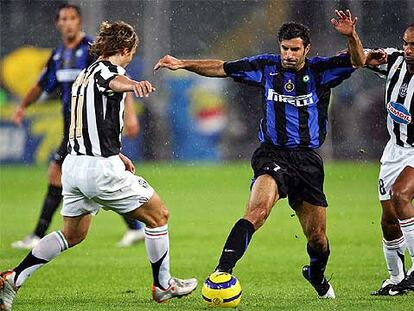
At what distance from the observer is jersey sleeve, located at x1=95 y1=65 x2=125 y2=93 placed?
728cm

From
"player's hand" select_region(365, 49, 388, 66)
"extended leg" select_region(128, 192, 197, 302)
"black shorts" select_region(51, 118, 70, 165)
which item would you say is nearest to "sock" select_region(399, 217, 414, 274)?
"player's hand" select_region(365, 49, 388, 66)

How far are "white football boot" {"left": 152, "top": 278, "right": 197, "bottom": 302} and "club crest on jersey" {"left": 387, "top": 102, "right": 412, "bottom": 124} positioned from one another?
6.48 feet

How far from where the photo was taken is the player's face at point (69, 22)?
11125mm

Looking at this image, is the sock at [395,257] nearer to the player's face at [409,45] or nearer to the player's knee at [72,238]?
the player's face at [409,45]

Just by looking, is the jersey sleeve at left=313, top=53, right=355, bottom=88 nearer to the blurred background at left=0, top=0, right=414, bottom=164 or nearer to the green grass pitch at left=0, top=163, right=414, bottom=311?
the green grass pitch at left=0, top=163, right=414, bottom=311

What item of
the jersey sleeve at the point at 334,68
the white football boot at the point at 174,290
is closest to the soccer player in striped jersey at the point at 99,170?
the white football boot at the point at 174,290

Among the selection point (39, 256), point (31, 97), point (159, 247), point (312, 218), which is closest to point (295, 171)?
→ point (312, 218)

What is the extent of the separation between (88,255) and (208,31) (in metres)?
8.12

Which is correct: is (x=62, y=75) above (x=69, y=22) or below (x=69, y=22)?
below

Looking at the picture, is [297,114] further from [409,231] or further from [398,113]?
[409,231]

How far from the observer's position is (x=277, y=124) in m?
7.88

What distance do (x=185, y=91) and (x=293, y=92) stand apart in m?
13.3

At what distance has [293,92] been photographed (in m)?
7.86

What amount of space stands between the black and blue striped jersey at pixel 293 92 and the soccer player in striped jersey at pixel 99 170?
96cm
